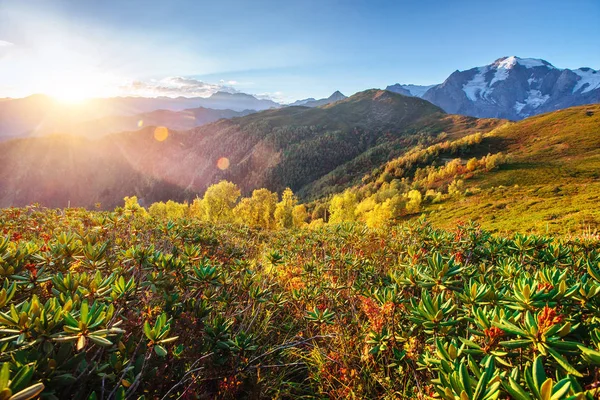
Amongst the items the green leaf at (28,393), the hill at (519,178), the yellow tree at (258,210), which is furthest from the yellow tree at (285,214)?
the green leaf at (28,393)

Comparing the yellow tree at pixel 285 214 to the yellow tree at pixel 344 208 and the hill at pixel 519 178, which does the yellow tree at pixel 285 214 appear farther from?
the hill at pixel 519 178

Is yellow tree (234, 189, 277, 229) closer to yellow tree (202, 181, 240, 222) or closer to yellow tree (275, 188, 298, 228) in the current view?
yellow tree (275, 188, 298, 228)

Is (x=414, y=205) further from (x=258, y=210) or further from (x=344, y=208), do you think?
(x=258, y=210)

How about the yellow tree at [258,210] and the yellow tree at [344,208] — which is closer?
the yellow tree at [344,208]

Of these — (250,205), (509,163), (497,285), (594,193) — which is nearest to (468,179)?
(509,163)

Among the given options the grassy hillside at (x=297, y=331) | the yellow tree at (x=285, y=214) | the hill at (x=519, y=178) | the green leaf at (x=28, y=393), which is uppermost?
the green leaf at (x=28, y=393)

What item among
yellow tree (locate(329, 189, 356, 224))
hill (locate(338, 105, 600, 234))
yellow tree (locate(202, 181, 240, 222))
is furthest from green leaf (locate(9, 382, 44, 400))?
yellow tree (locate(202, 181, 240, 222))

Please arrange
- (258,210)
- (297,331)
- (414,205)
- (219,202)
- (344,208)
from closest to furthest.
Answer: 1. (297,331)
2. (344,208)
3. (258,210)
4. (219,202)
5. (414,205)

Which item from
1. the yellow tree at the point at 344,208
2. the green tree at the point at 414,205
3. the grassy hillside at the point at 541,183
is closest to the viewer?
the grassy hillside at the point at 541,183

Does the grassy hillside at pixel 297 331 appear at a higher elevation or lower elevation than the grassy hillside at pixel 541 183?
higher

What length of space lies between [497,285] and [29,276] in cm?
519

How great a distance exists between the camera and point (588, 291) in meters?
2.07

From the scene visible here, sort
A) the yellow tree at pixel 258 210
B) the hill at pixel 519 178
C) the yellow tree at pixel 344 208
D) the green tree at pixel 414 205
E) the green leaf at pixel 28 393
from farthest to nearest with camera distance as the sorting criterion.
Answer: the green tree at pixel 414 205
the yellow tree at pixel 258 210
the yellow tree at pixel 344 208
the hill at pixel 519 178
the green leaf at pixel 28 393

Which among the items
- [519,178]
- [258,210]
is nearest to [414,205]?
[519,178]
